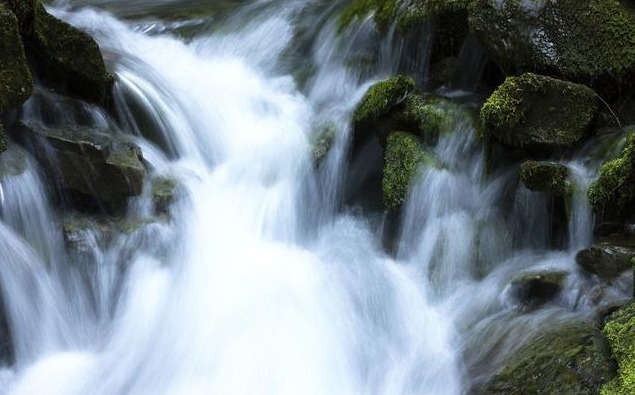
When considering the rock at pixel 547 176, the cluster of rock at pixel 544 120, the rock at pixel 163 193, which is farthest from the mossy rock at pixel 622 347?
the rock at pixel 163 193

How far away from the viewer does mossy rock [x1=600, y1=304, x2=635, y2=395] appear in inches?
137

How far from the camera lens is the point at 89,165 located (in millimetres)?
5570

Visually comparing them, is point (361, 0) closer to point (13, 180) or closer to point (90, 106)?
point (90, 106)

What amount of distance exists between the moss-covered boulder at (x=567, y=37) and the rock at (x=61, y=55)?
3833 millimetres

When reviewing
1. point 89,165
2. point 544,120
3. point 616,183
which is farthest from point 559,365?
point 89,165

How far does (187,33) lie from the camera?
9586 millimetres

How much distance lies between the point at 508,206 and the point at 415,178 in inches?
35.8

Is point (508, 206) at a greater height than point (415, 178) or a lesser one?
lesser

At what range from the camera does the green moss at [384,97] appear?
6398mm

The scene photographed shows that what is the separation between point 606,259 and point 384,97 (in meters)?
2.82

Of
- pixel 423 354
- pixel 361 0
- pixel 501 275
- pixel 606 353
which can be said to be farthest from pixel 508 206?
pixel 361 0

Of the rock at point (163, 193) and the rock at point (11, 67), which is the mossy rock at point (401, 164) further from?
the rock at point (11, 67)

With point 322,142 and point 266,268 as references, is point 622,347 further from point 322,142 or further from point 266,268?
point 322,142

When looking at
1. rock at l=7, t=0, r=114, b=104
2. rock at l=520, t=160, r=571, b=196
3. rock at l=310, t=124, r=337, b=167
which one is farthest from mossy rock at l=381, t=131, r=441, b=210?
rock at l=7, t=0, r=114, b=104
